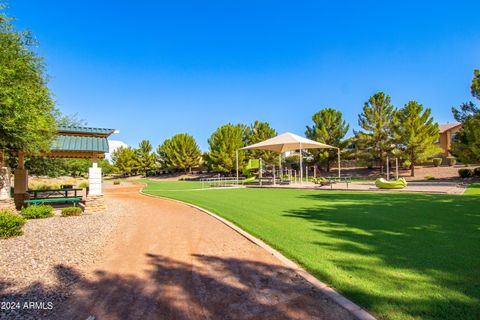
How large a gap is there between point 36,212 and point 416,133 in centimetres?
3075

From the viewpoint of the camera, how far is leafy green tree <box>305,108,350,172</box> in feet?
113

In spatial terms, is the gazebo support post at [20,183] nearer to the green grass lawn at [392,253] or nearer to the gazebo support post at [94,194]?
the gazebo support post at [94,194]

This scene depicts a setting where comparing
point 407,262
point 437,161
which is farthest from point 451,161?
point 407,262

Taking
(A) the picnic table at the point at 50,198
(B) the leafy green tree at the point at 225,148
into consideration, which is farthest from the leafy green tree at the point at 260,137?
(A) the picnic table at the point at 50,198

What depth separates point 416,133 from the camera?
26906 mm

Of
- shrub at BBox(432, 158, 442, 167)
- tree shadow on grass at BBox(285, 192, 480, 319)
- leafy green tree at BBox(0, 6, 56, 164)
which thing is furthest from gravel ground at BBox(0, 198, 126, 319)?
shrub at BBox(432, 158, 442, 167)

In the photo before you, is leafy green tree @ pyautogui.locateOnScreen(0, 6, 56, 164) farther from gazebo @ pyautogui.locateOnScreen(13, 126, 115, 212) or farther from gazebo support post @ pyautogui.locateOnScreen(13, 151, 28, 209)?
gazebo support post @ pyautogui.locateOnScreen(13, 151, 28, 209)

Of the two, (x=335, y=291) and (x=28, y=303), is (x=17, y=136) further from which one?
(x=335, y=291)

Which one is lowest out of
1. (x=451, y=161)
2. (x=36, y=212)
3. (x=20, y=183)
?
(x=36, y=212)

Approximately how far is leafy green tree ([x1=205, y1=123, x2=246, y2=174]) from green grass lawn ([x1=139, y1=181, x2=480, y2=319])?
1281 inches

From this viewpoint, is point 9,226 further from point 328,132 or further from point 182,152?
point 182,152

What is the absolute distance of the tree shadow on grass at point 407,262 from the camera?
2.71m

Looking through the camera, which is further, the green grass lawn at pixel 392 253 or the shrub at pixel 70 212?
the shrub at pixel 70 212

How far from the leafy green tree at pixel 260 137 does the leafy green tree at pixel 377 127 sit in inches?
557
